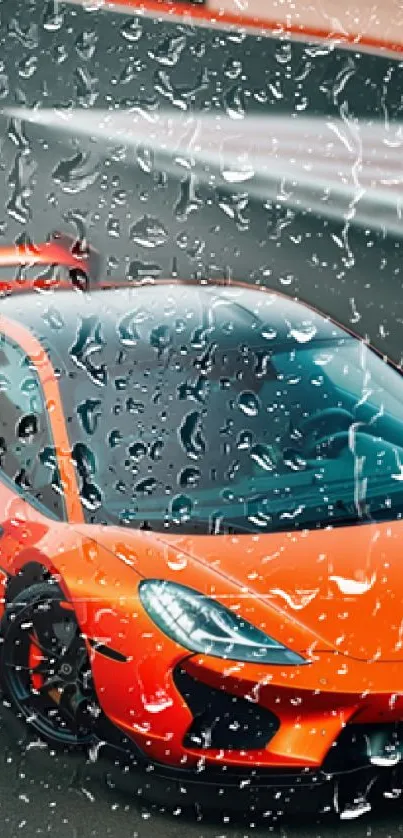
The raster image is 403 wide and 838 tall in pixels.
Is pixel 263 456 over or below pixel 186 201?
below

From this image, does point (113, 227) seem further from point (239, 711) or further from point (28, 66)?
point (239, 711)

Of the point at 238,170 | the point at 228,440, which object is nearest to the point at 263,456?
the point at 228,440

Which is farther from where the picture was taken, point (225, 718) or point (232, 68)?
point (232, 68)

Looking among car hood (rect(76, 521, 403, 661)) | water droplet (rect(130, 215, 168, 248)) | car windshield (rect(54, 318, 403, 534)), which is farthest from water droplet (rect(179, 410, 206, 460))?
water droplet (rect(130, 215, 168, 248))

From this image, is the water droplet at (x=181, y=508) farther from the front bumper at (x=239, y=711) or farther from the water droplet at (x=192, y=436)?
the front bumper at (x=239, y=711)

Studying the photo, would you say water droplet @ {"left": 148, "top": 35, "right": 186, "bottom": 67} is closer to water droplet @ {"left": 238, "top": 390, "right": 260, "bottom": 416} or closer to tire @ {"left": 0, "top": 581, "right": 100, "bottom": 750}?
water droplet @ {"left": 238, "top": 390, "right": 260, "bottom": 416}

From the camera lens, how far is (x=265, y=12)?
161 cm

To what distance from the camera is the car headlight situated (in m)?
1.47

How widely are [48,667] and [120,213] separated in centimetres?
57

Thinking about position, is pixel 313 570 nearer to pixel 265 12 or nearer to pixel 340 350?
pixel 340 350

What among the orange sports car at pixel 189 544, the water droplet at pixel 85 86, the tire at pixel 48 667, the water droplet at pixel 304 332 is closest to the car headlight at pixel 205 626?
the orange sports car at pixel 189 544

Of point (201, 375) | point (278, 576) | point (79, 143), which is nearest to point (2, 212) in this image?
point (79, 143)

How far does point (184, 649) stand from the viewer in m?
1.46

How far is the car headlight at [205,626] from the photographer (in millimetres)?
1467
